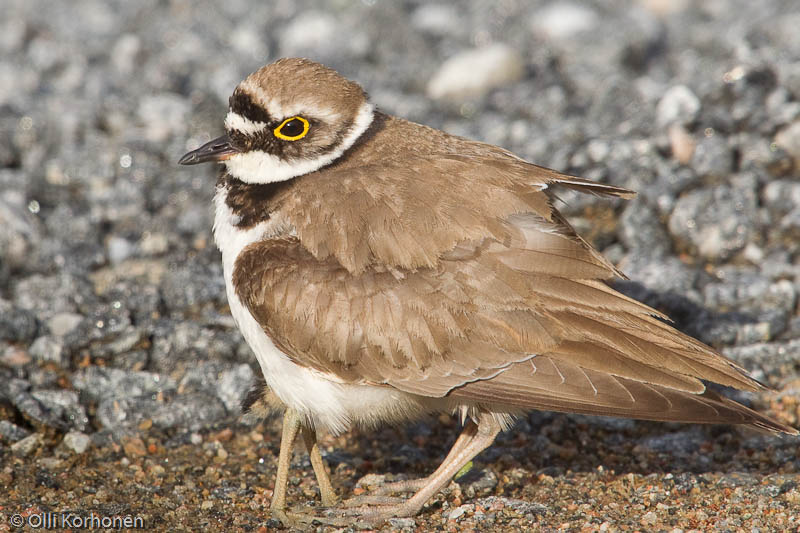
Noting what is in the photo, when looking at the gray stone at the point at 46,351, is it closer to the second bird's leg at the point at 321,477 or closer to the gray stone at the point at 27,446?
the gray stone at the point at 27,446

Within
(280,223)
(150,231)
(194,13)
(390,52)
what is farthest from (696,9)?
(280,223)

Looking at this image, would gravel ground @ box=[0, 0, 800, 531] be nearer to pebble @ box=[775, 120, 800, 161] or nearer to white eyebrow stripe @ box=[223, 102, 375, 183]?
pebble @ box=[775, 120, 800, 161]

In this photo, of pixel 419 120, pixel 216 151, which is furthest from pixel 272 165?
pixel 419 120

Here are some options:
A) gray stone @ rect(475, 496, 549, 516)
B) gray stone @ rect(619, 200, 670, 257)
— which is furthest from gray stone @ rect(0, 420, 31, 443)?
gray stone @ rect(619, 200, 670, 257)

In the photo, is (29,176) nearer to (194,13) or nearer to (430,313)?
(194,13)

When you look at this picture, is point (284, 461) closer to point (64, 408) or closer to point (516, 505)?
point (516, 505)

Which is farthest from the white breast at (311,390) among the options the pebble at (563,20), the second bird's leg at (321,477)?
the pebble at (563,20)
